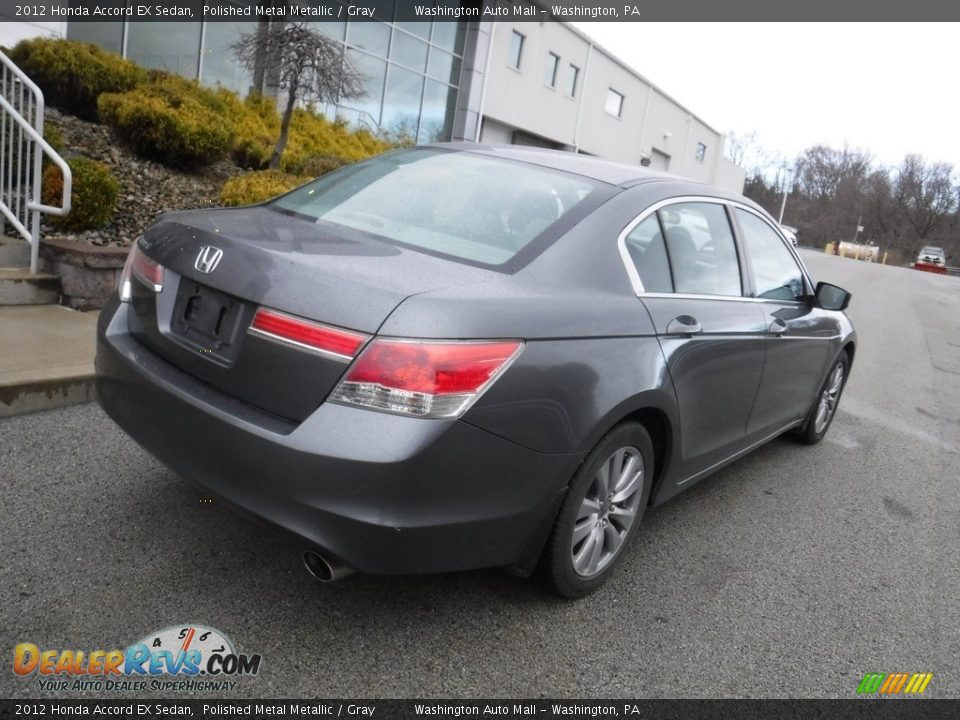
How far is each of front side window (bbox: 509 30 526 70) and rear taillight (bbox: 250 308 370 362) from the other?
24695 millimetres

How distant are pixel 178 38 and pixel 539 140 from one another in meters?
17.8

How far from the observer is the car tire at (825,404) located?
17.3 feet

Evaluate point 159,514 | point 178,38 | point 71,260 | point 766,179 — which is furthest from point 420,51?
point 766,179

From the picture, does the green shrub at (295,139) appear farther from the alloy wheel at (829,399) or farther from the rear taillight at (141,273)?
the rear taillight at (141,273)

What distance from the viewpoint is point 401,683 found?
7.87 ft

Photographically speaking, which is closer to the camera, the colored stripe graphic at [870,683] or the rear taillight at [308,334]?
the rear taillight at [308,334]

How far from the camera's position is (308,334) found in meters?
2.27

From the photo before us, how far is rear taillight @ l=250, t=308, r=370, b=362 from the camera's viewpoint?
2.22 metres

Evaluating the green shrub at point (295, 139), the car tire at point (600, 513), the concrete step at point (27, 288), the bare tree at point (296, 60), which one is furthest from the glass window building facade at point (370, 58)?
the car tire at point (600, 513)

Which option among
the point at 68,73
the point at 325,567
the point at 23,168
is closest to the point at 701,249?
the point at 325,567

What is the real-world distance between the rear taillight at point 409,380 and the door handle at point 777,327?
7.42 feet

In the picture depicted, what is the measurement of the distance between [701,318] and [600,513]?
3.14 ft

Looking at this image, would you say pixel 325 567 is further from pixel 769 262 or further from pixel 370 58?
pixel 370 58

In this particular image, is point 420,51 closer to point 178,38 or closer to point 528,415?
point 178,38
